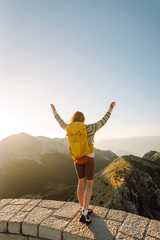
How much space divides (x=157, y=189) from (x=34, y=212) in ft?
42.1

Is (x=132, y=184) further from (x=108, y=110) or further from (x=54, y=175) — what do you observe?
(x=54, y=175)

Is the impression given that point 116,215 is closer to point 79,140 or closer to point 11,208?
point 79,140

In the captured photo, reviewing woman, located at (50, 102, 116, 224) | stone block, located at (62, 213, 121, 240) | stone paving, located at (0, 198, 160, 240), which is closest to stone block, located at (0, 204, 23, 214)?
stone paving, located at (0, 198, 160, 240)

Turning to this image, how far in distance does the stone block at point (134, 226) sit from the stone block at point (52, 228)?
1.35 metres

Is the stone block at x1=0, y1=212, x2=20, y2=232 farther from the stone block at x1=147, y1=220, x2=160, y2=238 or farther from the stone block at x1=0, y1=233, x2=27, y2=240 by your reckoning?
the stone block at x1=147, y1=220, x2=160, y2=238

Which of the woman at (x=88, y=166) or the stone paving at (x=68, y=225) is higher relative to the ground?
the woman at (x=88, y=166)

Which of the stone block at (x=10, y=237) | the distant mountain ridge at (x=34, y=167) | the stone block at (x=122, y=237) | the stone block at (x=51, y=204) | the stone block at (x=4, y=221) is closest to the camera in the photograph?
the stone block at (x=122, y=237)

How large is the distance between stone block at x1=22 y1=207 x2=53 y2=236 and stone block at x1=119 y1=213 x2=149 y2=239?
1984 millimetres

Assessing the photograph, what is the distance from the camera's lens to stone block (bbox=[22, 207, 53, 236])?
4.06 m

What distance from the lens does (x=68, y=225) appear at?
389cm

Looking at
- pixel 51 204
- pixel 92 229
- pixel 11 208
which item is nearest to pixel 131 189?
pixel 51 204

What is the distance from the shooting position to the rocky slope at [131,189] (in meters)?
12.2

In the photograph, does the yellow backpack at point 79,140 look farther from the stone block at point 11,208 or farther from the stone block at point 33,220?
the stone block at point 11,208

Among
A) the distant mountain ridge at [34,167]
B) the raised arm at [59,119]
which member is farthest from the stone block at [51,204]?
the distant mountain ridge at [34,167]
